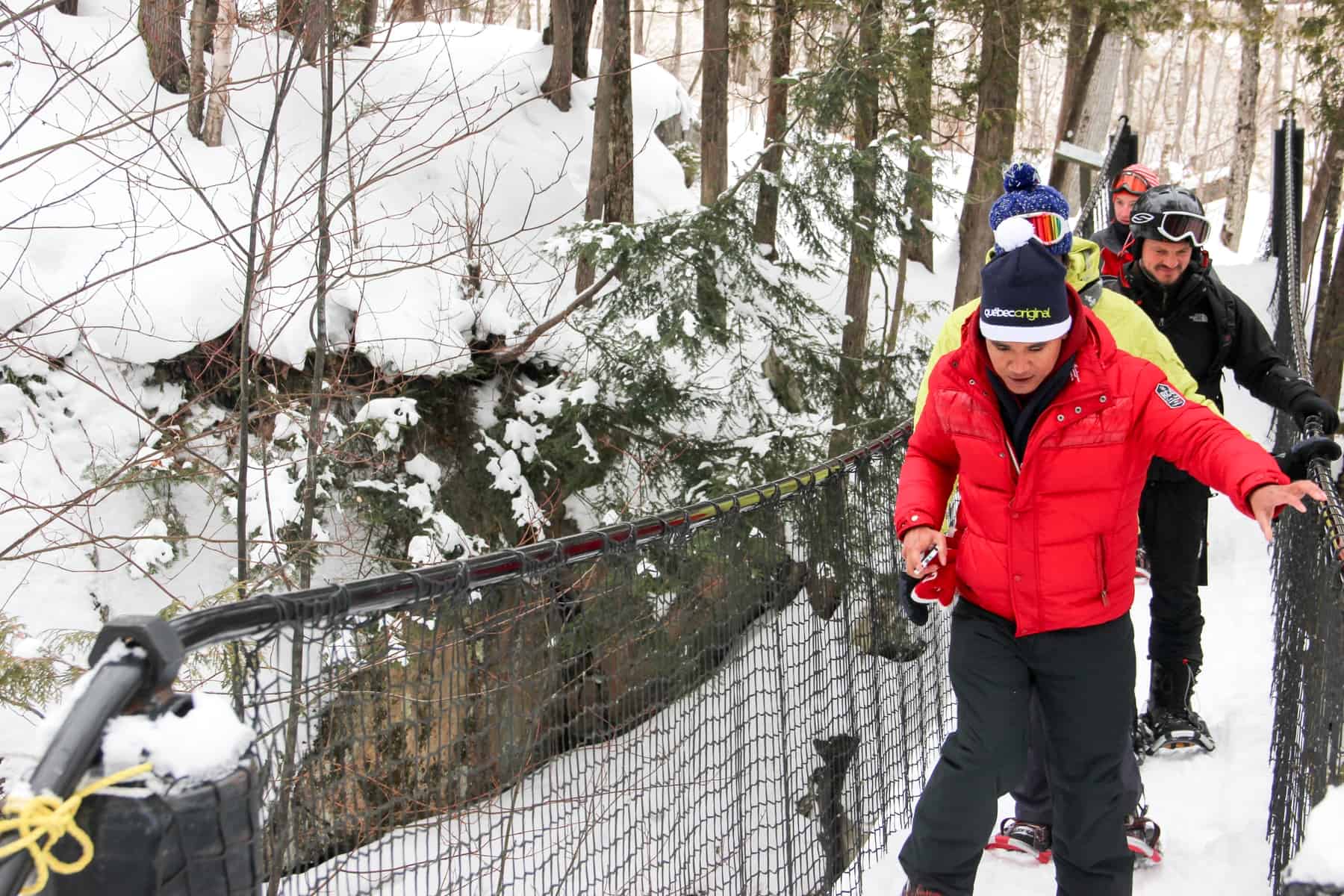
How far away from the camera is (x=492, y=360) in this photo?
31.6 feet

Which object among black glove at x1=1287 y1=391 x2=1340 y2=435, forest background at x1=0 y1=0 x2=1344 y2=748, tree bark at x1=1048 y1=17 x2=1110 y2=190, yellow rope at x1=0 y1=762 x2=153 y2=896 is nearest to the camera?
yellow rope at x1=0 y1=762 x2=153 y2=896

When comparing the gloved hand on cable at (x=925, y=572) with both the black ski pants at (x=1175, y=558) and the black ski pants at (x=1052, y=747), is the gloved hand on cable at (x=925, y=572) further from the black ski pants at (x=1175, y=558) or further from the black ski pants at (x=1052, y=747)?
the black ski pants at (x=1175, y=558)

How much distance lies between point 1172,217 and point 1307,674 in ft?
5.38

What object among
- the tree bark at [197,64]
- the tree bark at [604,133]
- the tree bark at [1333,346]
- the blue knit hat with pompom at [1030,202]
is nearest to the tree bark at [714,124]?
the tree bark at [604,133]

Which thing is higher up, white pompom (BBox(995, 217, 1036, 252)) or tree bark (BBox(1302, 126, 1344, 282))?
→ white pompom (BBox(995, 217, 1036, 252))

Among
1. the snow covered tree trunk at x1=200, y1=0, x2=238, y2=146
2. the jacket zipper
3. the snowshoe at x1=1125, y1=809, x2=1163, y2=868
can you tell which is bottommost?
the snowshoe at x1=1125, y1=809, x2=1163, y2=868

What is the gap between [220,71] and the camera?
367 inches

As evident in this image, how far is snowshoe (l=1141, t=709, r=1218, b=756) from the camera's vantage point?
13.4 feet

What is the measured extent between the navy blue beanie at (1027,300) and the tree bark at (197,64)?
5653 mm

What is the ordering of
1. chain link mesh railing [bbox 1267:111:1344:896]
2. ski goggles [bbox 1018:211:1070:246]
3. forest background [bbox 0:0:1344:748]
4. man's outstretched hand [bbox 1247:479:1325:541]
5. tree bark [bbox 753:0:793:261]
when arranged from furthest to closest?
1. tree bark [bbox 753:0:793:261]
2. forest background [bbox 0:0:1344:748]
3. ski goggles [bbox 1018:211:1070:246]
4. chain link mesh railing [bbox 1267:111:1344:896]
5. man's outstretched hand [bbox 1247:479:1325:541]

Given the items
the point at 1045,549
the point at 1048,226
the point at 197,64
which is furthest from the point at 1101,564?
the point at 197,64

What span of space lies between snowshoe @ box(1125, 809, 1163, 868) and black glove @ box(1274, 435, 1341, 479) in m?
1.19

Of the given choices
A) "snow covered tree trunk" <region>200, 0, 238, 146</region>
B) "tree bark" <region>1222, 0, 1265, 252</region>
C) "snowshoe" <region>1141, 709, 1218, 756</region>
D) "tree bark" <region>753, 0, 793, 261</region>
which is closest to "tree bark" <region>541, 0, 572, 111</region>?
"tree bark" <region>753, 0, 793, 261</region>

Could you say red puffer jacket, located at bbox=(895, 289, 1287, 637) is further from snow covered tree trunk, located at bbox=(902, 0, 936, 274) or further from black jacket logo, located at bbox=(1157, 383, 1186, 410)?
snow covered tree trunk, located at bbox=(902, 0, 936, 274)
